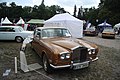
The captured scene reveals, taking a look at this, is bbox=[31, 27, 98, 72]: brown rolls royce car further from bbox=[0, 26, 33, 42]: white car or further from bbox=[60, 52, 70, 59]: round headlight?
bbox=[0, 26, 33, 42]: white car

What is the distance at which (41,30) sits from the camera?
7.84m

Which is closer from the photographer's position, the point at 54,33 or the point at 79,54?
the point at 79,54

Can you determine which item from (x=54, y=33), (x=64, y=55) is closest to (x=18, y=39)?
(x=54, y=33)

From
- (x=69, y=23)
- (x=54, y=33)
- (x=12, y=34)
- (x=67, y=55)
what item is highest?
(x=69, y=23)

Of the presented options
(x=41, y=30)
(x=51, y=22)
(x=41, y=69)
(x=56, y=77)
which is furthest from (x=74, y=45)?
(x=51, y=22)

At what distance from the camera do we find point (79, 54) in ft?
19.5

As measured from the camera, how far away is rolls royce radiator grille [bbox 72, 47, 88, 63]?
19.2ft

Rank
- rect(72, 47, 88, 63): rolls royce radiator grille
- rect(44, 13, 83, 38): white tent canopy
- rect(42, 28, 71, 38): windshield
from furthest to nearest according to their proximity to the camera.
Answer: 1. rect(44, 13, 83, 38): white tent canopy
2. rect(42, 28, 71, 38): windshield
3. rect(72, 47, 88, 63): rolls royce radiator grille

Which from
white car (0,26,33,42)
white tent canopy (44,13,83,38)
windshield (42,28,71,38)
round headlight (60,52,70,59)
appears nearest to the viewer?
round headlight (60,52,70,59)

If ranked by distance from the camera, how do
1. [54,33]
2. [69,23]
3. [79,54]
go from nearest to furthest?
1. [79,54]
2. [54,33]
3. [69,23]

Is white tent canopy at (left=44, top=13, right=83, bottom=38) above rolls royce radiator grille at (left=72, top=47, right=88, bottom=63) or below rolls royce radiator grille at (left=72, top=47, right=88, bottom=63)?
above

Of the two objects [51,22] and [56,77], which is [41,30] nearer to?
[56,77]

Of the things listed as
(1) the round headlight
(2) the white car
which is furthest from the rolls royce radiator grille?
(2) the white car

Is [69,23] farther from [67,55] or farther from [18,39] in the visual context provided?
[67,55]
